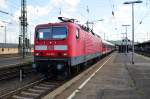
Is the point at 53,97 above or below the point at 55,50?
below

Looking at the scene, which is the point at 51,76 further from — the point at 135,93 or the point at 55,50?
the point at 135,93

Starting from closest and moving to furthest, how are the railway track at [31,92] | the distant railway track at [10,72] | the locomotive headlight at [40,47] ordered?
the railway track at [31,92] → the locomotive headlight at [40,47] → the distant railway track at [10,72]

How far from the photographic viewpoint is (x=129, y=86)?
13938 millimetres

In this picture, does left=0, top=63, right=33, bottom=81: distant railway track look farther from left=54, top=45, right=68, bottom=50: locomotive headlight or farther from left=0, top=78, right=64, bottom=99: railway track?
left=54, top=45, right=68, bottom=50: locomotive headlight

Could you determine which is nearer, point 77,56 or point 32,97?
point 32,97

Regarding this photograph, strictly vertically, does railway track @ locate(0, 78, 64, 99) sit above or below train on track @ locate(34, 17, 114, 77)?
below

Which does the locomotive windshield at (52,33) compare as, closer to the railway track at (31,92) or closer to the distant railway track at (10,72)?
the railway track at (31,92)

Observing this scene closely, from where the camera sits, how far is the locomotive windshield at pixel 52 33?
1686 centimetres

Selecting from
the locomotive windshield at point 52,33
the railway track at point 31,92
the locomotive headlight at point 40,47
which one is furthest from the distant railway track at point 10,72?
the locomotive windshield at point 52,33

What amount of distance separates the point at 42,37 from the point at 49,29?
629 mm

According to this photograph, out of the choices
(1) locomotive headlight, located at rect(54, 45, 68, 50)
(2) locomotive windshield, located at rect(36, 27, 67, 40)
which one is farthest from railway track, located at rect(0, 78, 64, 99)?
(2) locomotive windshield, located at rect(36, 27, 67, 40)

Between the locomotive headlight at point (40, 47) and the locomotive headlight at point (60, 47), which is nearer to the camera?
the locomotive headlight at point (60, 47)

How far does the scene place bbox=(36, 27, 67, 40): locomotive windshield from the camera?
1686cm

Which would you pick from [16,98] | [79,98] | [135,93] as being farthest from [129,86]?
[16,98]
